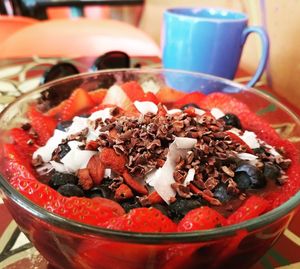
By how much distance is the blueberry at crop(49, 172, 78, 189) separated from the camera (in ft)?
1.52

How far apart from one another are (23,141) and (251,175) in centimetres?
31

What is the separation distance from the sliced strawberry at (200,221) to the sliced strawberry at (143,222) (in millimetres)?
12

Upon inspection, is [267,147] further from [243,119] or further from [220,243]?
[220,243]

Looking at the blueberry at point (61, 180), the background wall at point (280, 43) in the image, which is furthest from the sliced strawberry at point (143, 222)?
the background wall at point (280, 43)

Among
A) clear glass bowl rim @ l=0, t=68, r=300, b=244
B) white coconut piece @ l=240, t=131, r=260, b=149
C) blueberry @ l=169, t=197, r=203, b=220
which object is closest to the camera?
clear glass bowl rim @ l=0, t=68, r=300, b=244

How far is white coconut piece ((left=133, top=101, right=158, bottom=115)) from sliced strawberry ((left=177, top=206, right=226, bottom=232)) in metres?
0.23

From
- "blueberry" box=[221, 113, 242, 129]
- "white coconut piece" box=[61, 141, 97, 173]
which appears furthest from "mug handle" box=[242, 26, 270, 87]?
"white coconut piece" box=[61, 141, 97, 173]

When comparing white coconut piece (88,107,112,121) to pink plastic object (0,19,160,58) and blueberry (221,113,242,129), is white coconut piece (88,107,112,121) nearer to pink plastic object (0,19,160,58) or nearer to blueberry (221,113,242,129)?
blueberry (221,113,242,129)

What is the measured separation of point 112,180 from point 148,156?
0.05 meters

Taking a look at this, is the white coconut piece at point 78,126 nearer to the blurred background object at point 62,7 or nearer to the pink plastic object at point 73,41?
the pink plastic object at point 73,41

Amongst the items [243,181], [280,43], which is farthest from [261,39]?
[243,181]

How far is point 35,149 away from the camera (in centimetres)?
57

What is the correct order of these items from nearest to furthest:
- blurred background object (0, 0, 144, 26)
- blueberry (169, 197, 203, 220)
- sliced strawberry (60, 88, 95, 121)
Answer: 1. blueberry (169, 197, 203, 220)
2. sliced strawberry (60, 88, 95, 121)
3. blurred background object (0, 0, 144, 26)

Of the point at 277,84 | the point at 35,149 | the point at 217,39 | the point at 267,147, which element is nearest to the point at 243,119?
the point at 267,147
